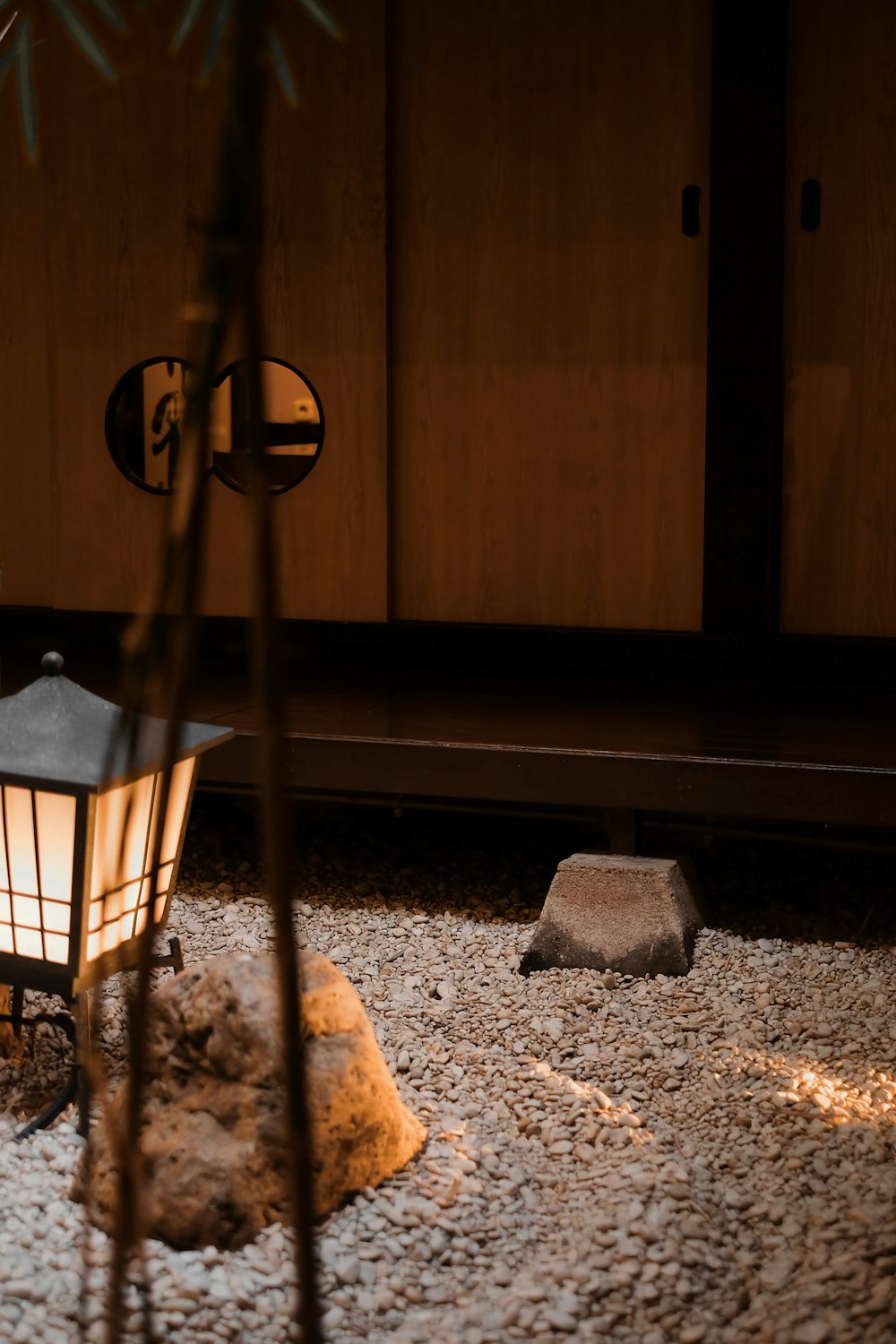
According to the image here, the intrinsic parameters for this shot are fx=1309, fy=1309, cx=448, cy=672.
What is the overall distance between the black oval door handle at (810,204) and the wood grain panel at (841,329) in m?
0.02

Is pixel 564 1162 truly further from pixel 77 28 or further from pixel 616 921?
pixel 77 28

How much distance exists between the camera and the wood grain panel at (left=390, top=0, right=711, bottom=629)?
16.8ft

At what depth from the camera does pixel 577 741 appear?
4.05m

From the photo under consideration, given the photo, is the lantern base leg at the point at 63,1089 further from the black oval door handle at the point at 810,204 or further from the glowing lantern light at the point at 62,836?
the black oval door handle at the point at 810,204

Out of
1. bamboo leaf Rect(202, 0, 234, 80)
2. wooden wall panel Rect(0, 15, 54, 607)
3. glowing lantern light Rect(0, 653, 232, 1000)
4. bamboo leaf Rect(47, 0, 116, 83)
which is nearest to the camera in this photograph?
bamboo leaf Rect(202, 0, 234, 80)

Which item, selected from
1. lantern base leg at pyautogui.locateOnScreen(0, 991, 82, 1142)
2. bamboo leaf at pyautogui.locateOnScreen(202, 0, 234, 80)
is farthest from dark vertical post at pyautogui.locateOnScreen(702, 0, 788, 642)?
bamboo leaf at pyautogui.locateOnScreen(202, 0, 234, 80)

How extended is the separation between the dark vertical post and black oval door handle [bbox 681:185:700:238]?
0.09 m

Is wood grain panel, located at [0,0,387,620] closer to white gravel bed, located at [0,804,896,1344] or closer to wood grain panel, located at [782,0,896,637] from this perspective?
wood grain panel, located at [782,0,896,637]

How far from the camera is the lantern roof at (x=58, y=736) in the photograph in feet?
8.10

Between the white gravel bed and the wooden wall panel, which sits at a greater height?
the wooden wall panel

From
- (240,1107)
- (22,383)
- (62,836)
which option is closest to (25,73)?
(62,836)

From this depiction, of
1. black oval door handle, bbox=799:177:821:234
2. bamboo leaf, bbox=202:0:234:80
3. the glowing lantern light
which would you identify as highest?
black oval door handle, bbox=799:177:821:234

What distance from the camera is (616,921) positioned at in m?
3.68

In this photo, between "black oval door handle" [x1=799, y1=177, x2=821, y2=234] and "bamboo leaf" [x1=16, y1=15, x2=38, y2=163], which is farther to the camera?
"black oval door handle" [x1=799, y1=177, x2=821, y2=234]
